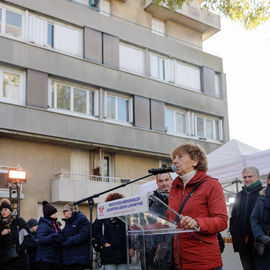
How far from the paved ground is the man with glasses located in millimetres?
1471

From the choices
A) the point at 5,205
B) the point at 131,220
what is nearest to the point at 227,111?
the point at 5,205

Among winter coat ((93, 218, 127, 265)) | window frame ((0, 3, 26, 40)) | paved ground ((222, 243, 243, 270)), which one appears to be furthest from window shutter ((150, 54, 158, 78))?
winter coat ((93, 218, 127, 265))

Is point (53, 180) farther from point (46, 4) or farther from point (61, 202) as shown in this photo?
point (46, 4)

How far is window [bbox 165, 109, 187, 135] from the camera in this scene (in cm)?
2514

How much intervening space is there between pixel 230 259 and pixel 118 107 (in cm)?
1562

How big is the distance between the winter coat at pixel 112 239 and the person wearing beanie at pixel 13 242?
1.32m

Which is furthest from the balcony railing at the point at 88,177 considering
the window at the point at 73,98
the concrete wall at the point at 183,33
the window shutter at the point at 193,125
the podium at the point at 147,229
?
the podium at the point at 147,229

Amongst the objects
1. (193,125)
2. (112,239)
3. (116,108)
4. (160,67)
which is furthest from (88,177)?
(112,239)

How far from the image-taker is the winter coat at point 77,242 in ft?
23.5

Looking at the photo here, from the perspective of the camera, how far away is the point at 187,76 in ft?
87.0

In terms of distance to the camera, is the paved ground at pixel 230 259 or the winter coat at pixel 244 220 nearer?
the winter coat at pixel 244 220

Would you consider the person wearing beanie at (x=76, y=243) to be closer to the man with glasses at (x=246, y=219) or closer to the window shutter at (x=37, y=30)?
the man with glasses at (x=246, y=219)

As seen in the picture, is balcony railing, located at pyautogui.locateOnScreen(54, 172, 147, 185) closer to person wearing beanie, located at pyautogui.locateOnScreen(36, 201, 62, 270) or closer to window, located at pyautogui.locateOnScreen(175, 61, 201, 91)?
window, located at pyautogui.locateOnScreen(175, 61, 201, 91)

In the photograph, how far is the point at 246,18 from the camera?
10156 mm
